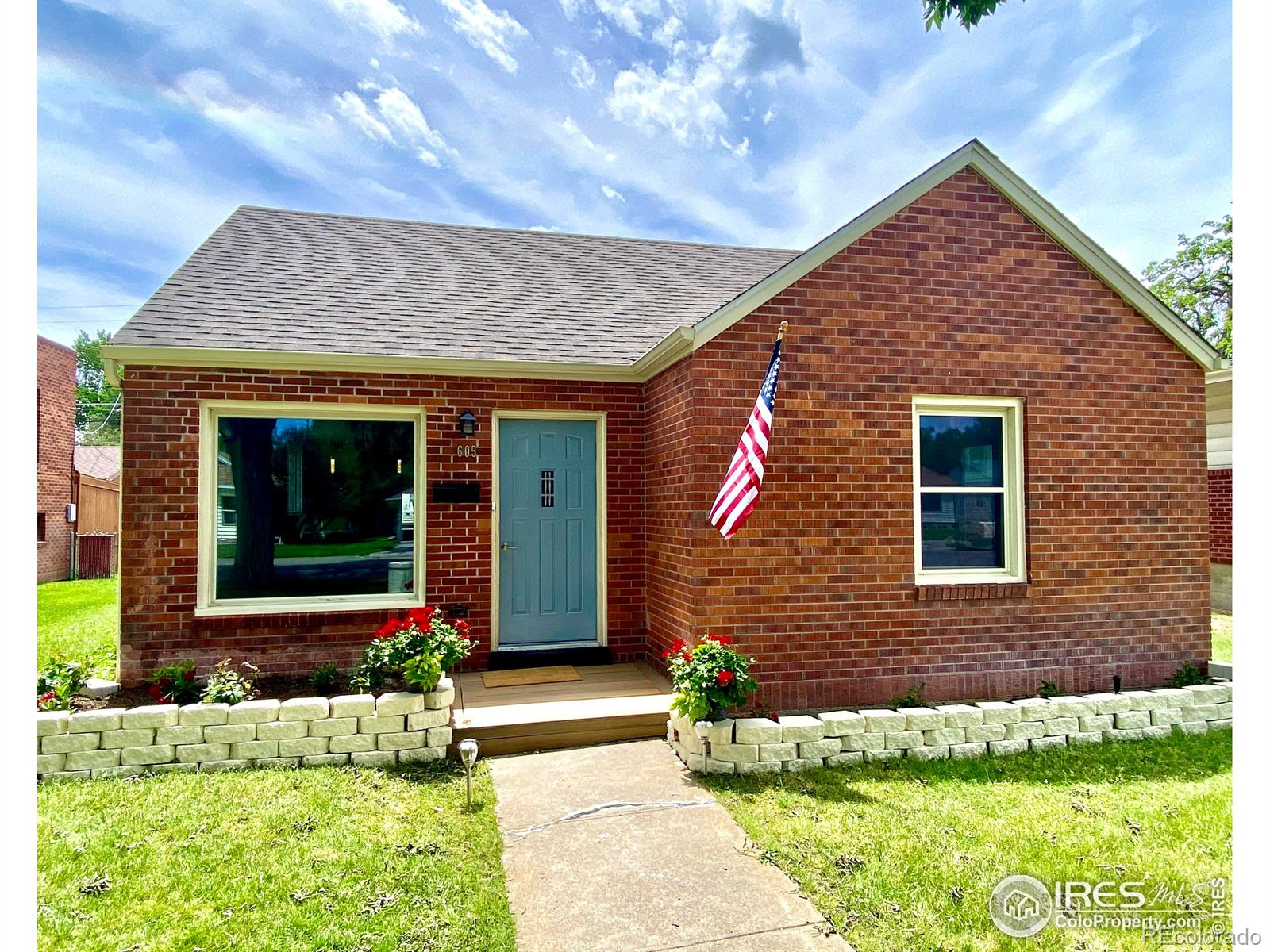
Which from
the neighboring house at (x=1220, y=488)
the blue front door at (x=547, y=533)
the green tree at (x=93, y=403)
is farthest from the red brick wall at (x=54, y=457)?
the green tree at (x=93, y=403)

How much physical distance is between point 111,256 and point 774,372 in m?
32.0

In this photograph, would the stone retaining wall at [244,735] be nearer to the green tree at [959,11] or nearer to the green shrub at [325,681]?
the green shrub at [325,681]

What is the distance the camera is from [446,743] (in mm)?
4949

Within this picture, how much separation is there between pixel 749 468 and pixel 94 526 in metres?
23.4

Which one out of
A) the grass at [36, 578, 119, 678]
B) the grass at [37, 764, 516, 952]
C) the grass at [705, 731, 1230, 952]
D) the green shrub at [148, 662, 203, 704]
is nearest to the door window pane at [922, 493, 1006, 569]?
the grass at [705, 731, 1230, 952]

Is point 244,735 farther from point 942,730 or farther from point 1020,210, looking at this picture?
point 1020,210

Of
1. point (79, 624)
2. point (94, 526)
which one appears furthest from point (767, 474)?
point (94, 526)

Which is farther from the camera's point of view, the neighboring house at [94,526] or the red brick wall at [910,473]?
the neighboring house at [94,526]

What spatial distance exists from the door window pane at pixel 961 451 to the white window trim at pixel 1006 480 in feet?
0.15

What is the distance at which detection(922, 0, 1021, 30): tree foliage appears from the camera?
3879mm

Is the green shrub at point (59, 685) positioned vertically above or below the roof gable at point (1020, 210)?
below

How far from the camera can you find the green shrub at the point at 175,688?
5129 mm

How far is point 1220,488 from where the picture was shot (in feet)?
38.3

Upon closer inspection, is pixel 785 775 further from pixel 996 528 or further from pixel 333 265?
pixel 333 265
